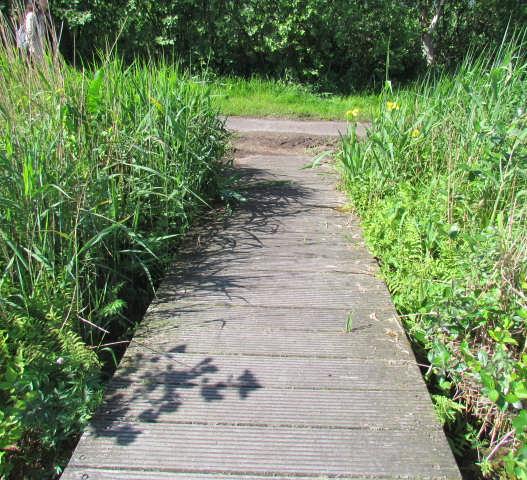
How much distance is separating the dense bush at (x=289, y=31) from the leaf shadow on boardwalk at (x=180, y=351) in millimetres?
6743

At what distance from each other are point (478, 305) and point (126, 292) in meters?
2.05

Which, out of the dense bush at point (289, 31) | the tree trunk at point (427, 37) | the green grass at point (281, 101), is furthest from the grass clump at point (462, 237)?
the tree trunk at point (427, 37)

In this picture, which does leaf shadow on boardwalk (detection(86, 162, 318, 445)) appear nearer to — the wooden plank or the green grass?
the wooden plank

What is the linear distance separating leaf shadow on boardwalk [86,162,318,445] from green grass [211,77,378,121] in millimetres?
Result: 4625

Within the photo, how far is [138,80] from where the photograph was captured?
461cm

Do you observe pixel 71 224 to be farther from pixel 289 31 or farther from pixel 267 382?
pixel 289 31

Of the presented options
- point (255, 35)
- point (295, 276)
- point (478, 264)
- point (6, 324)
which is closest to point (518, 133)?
point (478, 264)

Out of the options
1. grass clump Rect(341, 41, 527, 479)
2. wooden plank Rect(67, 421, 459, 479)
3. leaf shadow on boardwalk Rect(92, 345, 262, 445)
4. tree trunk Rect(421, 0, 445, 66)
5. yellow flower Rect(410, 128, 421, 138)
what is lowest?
wooden plank Rect(67, 421, 459, 479)

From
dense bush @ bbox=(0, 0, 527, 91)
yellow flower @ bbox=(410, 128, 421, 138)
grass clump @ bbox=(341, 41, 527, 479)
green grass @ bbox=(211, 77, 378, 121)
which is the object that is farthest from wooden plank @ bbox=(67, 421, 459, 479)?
dense bush @ bbox=(0, 0, 527, 91)

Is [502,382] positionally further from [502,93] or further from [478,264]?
[502,93]

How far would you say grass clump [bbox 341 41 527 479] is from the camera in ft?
8.00

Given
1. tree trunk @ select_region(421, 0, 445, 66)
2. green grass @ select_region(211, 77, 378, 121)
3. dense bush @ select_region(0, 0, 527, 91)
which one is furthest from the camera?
tree trunk @ select_region(421, 0, 445, 66)

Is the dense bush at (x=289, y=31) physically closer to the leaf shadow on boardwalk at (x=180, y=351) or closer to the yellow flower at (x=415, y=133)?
the yellow flower at (x=415, y=133)

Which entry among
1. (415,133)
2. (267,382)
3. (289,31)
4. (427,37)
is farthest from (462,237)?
(427,37)
